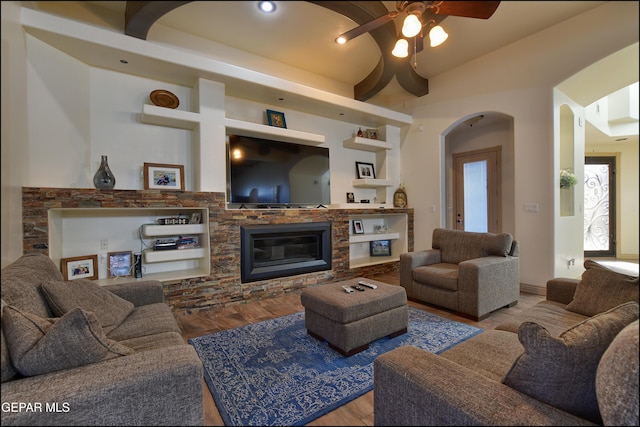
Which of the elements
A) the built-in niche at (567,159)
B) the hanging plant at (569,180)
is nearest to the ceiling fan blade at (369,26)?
the built-in niche at (567,159)

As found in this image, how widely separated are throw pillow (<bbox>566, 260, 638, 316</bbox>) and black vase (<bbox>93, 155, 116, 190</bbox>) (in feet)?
11.8

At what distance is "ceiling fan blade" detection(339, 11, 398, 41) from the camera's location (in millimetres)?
711

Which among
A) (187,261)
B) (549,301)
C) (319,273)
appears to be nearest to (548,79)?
(549,301)

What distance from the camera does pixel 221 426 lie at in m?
1.31

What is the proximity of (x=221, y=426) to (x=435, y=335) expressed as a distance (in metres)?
1.72

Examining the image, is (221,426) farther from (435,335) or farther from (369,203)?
(369,203)

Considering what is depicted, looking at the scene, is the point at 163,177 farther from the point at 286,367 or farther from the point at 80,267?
the point at 286,367

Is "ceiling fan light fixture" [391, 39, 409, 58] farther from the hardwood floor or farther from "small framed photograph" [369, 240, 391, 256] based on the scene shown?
"small framed photograph" [369, 240, 391, 256]

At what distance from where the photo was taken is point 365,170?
472cm

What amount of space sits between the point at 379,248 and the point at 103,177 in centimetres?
390

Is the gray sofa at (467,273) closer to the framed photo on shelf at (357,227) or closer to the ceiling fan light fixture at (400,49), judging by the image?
the framed photo on shelf at (357,227)

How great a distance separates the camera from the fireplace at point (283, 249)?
3157mm

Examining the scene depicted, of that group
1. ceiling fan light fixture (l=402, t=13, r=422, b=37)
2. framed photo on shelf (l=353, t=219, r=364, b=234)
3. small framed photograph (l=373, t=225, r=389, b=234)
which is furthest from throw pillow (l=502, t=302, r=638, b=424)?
small framed photograph (l=373, t=225, r=389, b=234)

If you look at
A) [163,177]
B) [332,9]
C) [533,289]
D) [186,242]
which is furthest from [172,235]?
[533,289]
